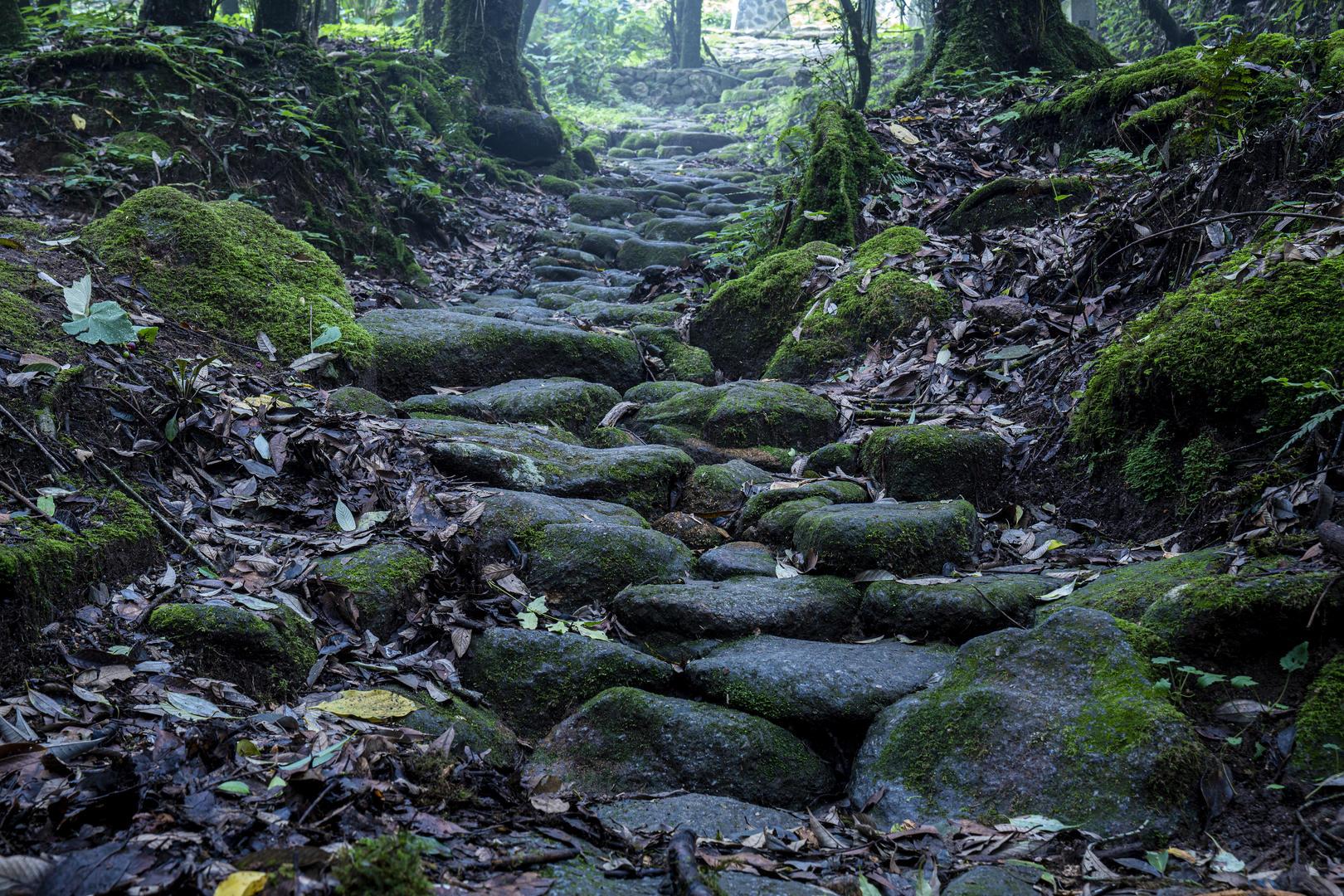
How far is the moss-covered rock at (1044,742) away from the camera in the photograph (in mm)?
2264

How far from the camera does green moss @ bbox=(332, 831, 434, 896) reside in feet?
5.03

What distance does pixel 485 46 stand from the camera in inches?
544

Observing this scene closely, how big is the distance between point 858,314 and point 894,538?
2536mm

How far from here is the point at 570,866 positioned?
6.15ft

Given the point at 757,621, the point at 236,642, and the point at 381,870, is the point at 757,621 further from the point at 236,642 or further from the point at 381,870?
the point at 381,870

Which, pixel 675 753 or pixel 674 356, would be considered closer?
pixel 675 753

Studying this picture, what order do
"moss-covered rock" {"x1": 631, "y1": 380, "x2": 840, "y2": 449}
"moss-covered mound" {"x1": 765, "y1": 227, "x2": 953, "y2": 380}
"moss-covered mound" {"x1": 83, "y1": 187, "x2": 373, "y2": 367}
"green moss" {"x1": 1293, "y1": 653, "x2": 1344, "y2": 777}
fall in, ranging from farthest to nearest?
"moss-covered mound" {"x1": 765, "y1": 227, "x2": 953, "y2": 380}, "moss-covered rock" {"x1": 631, "y1": 380, "x2": 840, "y2": 449}, "moss-covered mound" {"x1": 83, "y1": 187, "x2": 373, "y2": 367}, "green moss" {"x1": 1293, "y1": 653, "x2": 1344, "y2": 777}

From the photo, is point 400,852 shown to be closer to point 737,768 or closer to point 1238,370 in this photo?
point 737,768

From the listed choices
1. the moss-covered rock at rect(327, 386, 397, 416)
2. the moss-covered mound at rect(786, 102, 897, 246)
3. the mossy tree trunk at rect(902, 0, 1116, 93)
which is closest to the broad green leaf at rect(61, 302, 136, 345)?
the moss-covered rock at rect(327, 386, 397, 416)

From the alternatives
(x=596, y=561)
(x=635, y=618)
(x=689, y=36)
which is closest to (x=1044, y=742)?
(x=635, y=618)

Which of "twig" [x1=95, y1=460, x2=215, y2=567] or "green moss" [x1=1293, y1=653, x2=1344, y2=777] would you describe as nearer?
"green moss" [x1=1293, y1=653, x2=1344, y2=777]

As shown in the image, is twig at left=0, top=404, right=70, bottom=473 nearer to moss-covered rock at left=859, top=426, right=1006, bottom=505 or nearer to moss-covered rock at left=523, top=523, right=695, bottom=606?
moss-covered rock at left=523, top=523, right=695, bottom=606

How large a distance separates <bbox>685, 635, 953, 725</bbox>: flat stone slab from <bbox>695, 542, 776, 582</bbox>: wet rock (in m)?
0.55

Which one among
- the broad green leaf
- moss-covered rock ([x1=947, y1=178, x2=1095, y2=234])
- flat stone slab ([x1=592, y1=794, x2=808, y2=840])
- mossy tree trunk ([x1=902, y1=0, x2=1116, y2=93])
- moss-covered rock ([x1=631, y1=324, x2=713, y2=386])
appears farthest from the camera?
mossy tree trunk ([x1=902, y1=0, x2=1116, y2=93])
